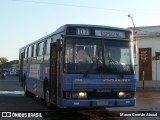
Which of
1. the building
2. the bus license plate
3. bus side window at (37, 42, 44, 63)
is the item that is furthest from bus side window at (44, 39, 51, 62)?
the building

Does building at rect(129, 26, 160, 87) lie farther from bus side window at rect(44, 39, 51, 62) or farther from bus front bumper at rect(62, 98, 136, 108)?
bus front bumper at rect(62, 98, 136, 108)

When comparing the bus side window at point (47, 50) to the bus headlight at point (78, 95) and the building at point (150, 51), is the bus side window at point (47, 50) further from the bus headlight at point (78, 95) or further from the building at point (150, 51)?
the building at point (150, 51)

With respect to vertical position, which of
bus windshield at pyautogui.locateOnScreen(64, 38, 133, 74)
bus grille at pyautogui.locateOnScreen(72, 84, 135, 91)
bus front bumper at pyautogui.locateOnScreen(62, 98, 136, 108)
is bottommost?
bus front bumper at pyautogui.locateOnScreen(62, 98, 136, 108)

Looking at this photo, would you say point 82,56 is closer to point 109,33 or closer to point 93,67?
point 93,67

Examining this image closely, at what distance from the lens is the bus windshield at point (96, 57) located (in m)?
13.2

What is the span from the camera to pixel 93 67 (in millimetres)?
13328

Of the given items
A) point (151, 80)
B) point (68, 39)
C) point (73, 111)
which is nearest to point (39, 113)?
point (73, 111)

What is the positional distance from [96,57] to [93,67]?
1.19 feet

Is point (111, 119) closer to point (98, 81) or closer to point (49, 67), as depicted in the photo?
point (98, 81)

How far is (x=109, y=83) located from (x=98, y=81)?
41 centimetres

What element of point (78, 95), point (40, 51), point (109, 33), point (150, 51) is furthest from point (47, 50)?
point (150, 51)

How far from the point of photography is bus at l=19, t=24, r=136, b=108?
13086mm

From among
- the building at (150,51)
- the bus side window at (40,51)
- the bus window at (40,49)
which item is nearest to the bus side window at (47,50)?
the bus side window at (40,51)

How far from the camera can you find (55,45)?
49.2 feet
